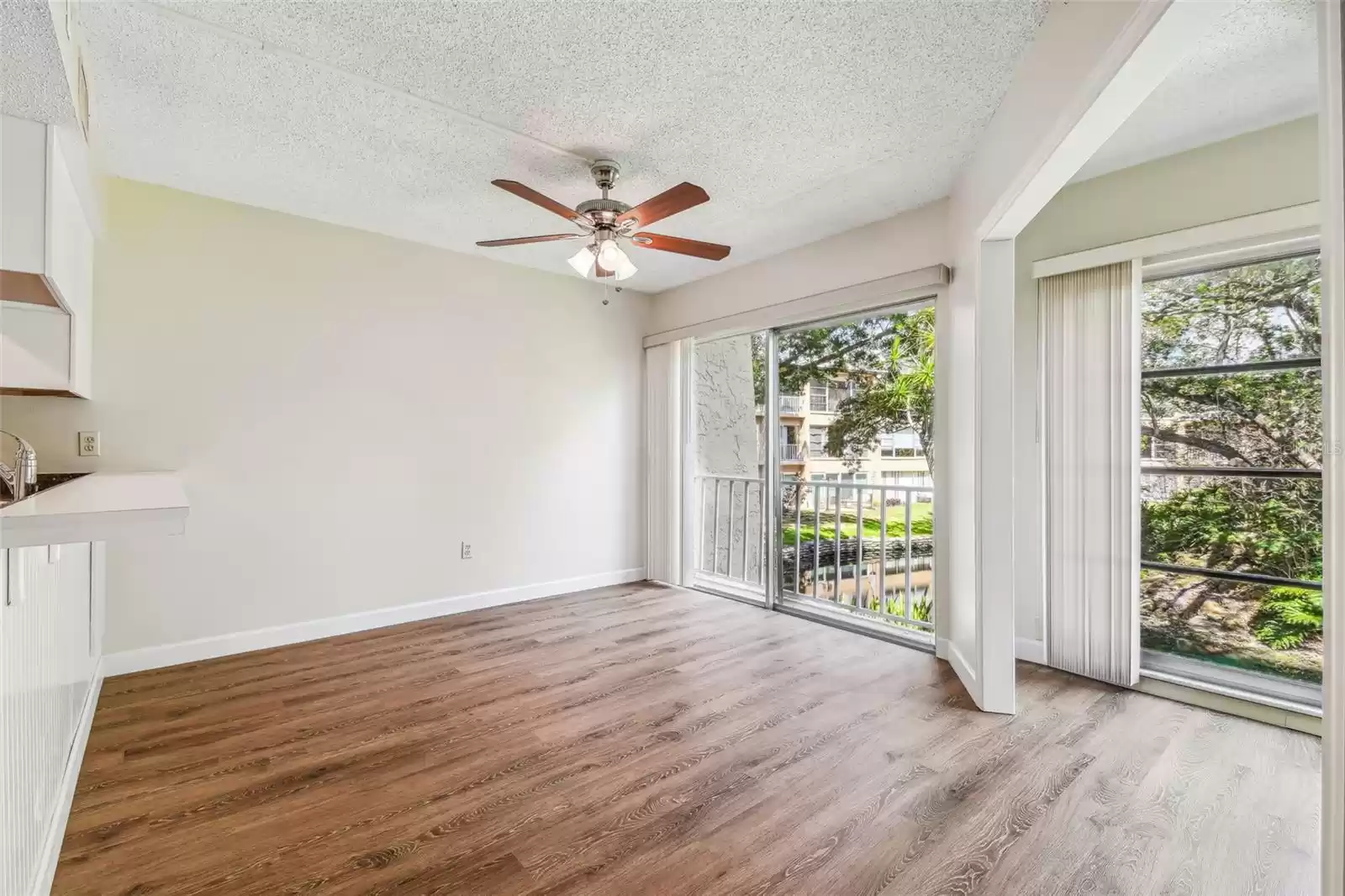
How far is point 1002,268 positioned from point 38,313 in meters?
4.07

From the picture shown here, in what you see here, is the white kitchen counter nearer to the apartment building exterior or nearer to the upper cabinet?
the upper cabinet

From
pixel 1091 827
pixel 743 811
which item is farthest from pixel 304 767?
pixel 1091 827

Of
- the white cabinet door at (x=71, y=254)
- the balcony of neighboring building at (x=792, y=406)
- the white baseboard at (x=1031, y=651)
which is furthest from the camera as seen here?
the balcony of neighboring building at (x=792, y=406)

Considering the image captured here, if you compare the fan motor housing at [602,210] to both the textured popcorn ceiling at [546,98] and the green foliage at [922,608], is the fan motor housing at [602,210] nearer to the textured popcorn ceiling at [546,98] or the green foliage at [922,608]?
the textured popcorn ceiling at [546,98]

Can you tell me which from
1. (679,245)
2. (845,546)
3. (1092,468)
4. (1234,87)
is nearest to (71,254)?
(679,245)

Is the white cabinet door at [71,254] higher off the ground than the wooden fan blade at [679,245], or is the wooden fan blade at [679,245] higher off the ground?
the wooden fan blade at [679,245]

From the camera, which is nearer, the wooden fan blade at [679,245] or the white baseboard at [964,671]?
the white baseboard at [964,671]

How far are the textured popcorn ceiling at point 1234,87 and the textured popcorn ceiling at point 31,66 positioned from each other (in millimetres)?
2927

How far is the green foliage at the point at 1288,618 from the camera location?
2607 mm

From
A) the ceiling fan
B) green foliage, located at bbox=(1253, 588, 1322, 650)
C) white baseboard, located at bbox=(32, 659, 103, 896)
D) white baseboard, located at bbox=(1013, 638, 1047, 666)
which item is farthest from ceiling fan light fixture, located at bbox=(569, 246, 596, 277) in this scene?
green foliage, located at bbox=(1253, 588, 1322, 650)

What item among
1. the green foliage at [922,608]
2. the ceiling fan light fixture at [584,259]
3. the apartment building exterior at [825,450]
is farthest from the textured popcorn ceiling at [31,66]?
the green foliage at [922,608]

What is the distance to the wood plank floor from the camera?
5.45ft

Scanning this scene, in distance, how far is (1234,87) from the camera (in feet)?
7.42

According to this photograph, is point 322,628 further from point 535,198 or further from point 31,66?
point 31,66
